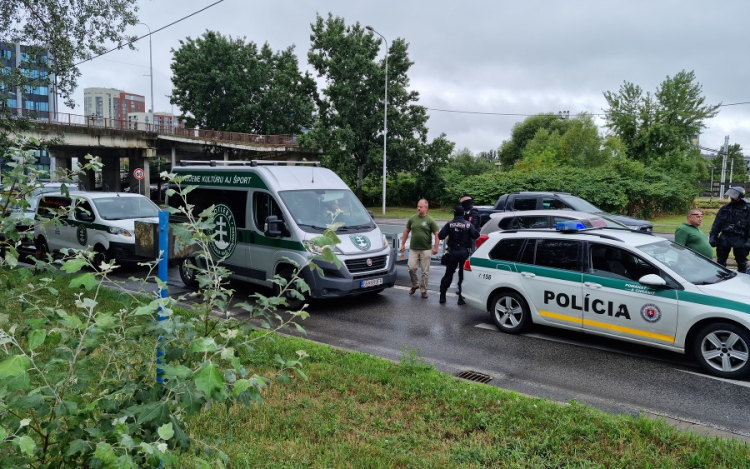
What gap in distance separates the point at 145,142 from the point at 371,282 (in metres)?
38.3

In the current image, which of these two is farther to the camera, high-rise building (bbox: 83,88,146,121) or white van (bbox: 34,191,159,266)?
high-rise building (bbox: 83,88,146,121)

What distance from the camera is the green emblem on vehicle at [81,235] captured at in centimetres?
1337

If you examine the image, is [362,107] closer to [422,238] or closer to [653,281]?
[422,238]

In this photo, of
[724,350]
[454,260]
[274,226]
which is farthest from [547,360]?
[274,226]

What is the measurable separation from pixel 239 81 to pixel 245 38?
4.73 m

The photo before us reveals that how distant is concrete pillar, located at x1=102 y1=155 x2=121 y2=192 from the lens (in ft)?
174

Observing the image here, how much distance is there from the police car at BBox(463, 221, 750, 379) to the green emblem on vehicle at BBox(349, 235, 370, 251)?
1.77m

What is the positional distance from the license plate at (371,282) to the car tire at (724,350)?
476 centimetres

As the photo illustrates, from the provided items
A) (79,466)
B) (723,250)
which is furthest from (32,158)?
(723,250)

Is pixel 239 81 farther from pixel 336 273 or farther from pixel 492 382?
pixel 492 382

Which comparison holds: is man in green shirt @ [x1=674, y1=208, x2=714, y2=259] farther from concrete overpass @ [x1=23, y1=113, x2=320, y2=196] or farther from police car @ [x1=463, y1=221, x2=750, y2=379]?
concrete overpass @ [x1=23, y1=113, x2=320, y2=196]

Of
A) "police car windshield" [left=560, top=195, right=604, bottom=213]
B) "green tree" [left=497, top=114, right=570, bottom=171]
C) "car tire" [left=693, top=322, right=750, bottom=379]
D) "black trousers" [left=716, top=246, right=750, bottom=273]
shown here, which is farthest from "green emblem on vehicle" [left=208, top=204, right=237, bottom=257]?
"green tree" [left=497, top=114, right=570, bottom=171]

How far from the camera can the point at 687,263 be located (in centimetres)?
695

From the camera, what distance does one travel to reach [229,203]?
10.5 metres
